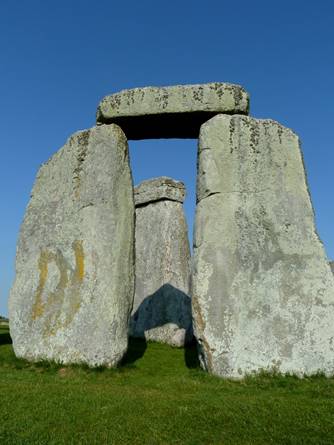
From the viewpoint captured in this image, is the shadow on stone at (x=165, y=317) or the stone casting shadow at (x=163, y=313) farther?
the stone casting shadow at (x=163, y=313)

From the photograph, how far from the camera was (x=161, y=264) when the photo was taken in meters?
13.9

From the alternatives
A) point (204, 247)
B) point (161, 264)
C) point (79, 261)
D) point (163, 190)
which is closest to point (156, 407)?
point (204, 247)

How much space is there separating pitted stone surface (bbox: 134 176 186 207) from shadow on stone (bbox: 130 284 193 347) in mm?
2833

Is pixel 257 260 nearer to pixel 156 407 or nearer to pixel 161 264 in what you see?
pixel 156 407

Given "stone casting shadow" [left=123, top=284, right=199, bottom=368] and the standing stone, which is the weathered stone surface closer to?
the standing stone

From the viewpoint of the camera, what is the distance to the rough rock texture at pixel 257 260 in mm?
7363

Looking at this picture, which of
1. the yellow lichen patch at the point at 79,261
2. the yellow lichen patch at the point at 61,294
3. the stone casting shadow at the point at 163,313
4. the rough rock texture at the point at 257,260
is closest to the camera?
the rough rock texture at the point at 257,260

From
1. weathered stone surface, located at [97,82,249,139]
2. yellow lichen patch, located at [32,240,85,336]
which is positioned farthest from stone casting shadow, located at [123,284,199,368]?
weathered stone surface, located at [97,82,249,139]

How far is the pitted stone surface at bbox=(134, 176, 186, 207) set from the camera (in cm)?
1437

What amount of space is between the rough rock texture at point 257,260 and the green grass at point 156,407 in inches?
20.0

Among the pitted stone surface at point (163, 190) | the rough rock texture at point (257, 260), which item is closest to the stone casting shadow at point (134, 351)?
the rough rock texture at point (257, 260)

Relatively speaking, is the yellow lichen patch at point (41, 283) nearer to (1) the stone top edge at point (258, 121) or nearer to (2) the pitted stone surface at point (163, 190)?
(1) the stone top edge at point (258, 121)

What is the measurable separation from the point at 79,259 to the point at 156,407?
11.4ft

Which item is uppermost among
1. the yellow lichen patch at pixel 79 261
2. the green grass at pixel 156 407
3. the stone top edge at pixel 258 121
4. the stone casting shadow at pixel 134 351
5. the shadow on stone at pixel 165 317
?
the stone top edge at pixel 258 121
